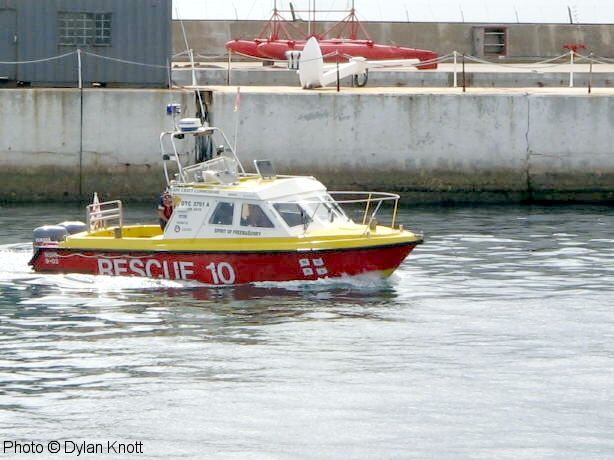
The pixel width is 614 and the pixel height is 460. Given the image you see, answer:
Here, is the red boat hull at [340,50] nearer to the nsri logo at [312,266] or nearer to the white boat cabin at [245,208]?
the white boat cabin at [245,208]

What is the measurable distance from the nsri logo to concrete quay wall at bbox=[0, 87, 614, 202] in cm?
1023

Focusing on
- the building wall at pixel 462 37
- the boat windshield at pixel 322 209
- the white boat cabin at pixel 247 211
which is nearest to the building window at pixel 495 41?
the building wall at pixel 462 37

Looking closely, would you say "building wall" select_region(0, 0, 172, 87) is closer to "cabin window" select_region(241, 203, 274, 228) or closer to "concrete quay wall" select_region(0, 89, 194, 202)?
"concrete quay wall" select_region(0, 89, 194, 202)

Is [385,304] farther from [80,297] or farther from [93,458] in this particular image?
[93,458]

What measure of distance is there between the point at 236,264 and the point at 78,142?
10.9m

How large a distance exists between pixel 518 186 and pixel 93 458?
64.1 feet

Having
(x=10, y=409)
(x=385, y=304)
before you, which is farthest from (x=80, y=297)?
(x=10, y=409)

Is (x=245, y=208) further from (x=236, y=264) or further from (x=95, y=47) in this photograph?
(x=95, y=47)

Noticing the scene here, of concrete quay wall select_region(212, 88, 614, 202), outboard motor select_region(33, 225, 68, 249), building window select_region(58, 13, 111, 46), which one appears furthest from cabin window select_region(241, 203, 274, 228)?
building window select_region(58, 13, 111, 46)

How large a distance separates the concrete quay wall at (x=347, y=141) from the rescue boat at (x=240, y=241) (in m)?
8.96

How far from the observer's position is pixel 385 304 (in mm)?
20703

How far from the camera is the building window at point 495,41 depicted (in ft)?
155

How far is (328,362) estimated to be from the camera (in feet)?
56.8

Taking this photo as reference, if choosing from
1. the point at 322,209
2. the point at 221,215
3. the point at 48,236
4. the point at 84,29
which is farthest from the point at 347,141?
the point at 48,236
